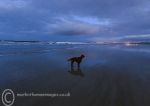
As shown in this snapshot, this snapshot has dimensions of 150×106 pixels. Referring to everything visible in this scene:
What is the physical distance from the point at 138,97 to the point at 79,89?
2112 millimetres

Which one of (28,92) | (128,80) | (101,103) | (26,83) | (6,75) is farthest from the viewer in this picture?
(6,75)

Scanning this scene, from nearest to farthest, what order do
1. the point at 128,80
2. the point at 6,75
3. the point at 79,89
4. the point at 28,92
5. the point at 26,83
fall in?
the point at 28,92
the point at 79,89
the point at 26,83
the point at 128,80
the point at 6,75

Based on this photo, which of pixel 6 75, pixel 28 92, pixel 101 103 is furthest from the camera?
pixel 6 75

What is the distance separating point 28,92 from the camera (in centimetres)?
656

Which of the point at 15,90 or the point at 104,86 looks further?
the point at 104,86

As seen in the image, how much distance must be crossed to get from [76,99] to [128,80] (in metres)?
3.20

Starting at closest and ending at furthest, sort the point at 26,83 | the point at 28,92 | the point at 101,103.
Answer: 1. the point at 101,103
2. the point at 28,92
3. the point at 26,83

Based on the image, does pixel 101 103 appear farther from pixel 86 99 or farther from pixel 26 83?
pixel 26 83

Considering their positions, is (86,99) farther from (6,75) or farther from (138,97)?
(6,75)

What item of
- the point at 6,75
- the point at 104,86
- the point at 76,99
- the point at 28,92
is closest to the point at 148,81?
the point at 104,86

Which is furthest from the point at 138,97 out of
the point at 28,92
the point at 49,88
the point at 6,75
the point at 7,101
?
the point at 6,75

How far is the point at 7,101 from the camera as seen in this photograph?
568cm

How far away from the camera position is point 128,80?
26.9 ft

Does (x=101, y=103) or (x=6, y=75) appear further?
(x=6, y=75)
